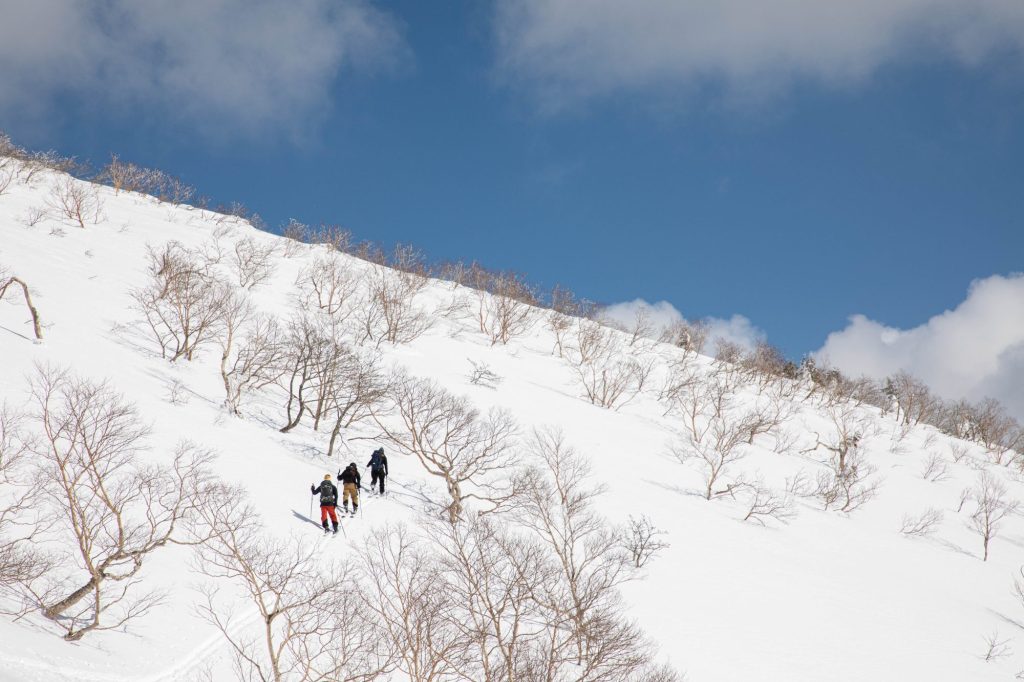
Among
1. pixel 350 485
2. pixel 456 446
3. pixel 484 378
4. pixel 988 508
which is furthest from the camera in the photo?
pixel 484 378

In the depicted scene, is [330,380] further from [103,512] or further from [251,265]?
[251,265]

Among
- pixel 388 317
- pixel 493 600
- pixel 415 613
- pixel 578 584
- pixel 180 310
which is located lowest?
pixel 415 613

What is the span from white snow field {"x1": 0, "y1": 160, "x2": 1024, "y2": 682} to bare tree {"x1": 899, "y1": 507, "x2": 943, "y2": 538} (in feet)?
1.73

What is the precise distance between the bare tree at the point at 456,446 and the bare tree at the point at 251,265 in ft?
83.2

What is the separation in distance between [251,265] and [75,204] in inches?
609

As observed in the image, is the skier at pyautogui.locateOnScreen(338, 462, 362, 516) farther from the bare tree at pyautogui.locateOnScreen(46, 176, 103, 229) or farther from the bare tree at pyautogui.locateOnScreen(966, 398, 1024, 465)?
the bare tree at pyautogui.locateOnScreen(966, 398, 1024, 465)

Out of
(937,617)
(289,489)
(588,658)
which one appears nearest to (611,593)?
(588,658)

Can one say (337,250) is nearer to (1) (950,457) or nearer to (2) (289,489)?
(2) (289,489)

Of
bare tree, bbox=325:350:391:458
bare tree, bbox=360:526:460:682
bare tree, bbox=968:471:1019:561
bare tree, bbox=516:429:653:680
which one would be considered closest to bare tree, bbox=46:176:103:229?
bare tree, bbox=325:350:391:458

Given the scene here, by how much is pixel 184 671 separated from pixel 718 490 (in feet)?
102

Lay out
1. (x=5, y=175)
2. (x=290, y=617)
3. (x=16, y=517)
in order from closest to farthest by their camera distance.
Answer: (x=290, y=617) → (x=16, y=517) → (x=5, y=175)

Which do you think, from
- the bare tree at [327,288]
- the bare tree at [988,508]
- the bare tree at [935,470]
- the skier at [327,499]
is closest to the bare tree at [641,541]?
the skier at [327,499]

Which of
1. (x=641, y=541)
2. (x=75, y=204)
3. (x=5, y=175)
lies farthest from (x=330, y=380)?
(x=5, y=175)

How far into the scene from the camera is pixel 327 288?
5162cm
